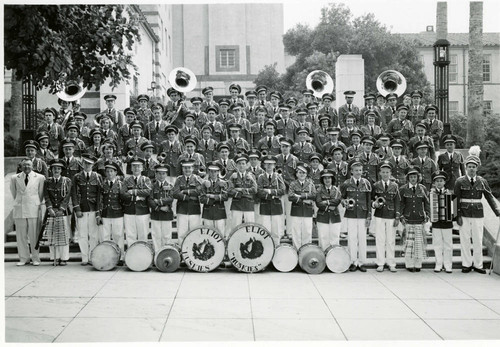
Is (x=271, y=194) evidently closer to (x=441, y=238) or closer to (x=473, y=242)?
(x=441, y=238)

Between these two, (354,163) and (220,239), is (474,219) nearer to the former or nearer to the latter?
(354,163)

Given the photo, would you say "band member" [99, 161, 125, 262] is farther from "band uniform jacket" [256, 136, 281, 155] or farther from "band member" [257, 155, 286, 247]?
"band uniform jacket" [256, 136, 281, 155]

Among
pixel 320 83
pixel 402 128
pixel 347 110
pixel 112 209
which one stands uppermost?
pixel 320 83

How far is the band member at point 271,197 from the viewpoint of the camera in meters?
11.0

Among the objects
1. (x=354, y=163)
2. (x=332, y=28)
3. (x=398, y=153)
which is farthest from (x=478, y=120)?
(x=332, y=28)

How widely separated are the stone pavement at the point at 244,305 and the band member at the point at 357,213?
54cm

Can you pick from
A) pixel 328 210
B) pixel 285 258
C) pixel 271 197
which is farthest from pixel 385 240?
pixel 271 197

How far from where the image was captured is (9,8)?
627 centimetres

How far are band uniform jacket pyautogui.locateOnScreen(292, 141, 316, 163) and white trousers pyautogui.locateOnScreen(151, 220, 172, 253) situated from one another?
11.1ft

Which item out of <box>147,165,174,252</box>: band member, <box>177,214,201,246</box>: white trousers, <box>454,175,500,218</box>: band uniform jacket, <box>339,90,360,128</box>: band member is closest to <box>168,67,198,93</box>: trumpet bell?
<box>339,90,360,128</box>: band member

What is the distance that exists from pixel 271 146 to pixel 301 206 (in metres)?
2.29

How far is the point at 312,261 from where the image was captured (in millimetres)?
10242

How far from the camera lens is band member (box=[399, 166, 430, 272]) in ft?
35.0

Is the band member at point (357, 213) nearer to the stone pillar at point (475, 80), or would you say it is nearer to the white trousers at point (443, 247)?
the white trousers at point (443, 247)
